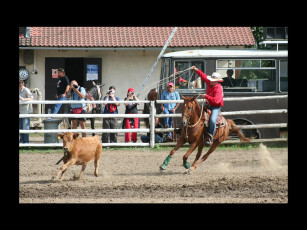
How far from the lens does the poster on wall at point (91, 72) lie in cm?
2612

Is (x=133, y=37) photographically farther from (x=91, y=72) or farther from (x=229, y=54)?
(x=229, y=54)

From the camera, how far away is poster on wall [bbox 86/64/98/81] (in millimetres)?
26125

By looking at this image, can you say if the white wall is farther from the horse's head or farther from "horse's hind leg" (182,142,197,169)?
the horse's head

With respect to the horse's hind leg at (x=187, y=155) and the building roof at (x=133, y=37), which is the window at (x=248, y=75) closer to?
the horse's hind leg at (x=187, y=155)

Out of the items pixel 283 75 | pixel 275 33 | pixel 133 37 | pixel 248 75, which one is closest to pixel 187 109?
pixel 248 75

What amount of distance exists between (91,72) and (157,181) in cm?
1593

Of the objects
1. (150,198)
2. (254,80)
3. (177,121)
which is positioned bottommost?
(150,198)

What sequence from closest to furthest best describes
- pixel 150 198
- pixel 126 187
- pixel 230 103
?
pixel 150 198 → pixel 126 187 → pixel 230 103

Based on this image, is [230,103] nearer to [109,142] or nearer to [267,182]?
[109,142]

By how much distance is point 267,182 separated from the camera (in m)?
10.7

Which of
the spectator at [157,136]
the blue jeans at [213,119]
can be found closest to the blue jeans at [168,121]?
the spectator at [157,136]

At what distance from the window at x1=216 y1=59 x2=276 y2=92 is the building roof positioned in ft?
31.5

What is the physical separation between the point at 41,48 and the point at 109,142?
10.6 metres

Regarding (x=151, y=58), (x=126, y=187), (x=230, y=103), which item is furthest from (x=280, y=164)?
(x=151, y=58)
